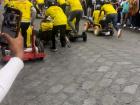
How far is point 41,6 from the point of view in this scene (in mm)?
Result: 21656

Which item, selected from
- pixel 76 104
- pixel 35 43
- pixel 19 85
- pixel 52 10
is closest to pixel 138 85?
pixel 76 104

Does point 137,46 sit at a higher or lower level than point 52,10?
lower

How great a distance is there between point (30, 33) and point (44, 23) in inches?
45.0

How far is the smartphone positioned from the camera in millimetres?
2818

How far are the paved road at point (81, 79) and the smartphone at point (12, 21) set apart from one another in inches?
153

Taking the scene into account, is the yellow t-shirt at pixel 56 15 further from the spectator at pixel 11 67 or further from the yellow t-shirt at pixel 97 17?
the spectator at pixel 11 67

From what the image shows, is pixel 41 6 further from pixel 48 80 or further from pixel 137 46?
pixel 48 80

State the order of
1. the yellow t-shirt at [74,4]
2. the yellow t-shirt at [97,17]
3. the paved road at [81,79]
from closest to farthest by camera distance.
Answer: the paved road at [81,79] < the yellow t-shirt at [74,4] < the yellow t-shirt at [97,17]

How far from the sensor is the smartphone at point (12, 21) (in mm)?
2818

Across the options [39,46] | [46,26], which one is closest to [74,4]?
[46,26]

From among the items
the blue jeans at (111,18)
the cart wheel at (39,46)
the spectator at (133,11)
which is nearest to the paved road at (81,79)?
the cart wheel at (39,46)

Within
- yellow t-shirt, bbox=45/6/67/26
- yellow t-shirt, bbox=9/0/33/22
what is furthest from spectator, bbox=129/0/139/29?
yellow t-shirt, bbox=9/0/33/22

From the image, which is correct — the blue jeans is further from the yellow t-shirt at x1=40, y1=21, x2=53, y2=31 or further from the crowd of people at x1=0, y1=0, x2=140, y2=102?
the yellow t-shirt at x1=40, y1=21, x2=53, y2=31

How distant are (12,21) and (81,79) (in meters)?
5.55
